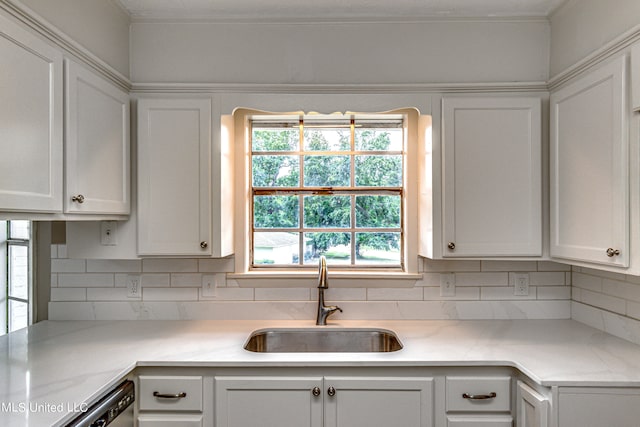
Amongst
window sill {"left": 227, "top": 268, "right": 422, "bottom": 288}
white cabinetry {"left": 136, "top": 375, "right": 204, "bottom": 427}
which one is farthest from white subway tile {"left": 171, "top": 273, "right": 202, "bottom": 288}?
white cabinetry {"left": 136, "top": 375, "right": 204, "bottom": 427}

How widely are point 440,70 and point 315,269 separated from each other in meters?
1.27

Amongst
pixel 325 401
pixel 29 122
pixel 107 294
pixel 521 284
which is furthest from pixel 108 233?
pixel 521 284

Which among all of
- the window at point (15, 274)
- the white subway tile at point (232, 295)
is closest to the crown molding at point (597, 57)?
the white subway tile at point (232, 295)

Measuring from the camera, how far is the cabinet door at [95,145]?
159 cm

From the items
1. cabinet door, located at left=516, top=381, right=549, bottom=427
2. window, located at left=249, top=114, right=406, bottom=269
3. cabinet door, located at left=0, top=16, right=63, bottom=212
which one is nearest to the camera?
cabinet door, located at left=0, top=16, right=63, bottom=212

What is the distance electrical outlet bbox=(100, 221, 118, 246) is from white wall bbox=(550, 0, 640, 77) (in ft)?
7.64

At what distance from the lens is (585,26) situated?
183cm

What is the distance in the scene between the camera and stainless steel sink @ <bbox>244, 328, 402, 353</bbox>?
2146 mm

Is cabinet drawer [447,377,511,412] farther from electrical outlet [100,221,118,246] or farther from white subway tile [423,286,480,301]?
electrical outlet [100,221,118,246]

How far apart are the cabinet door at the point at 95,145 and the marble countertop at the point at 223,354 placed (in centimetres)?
61

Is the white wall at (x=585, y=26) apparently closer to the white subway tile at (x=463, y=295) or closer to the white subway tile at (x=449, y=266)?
the white subway tile at (x=449, y=266)

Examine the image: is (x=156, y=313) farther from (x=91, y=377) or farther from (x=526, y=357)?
(x=526, y=357)

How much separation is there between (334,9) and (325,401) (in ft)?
5.95

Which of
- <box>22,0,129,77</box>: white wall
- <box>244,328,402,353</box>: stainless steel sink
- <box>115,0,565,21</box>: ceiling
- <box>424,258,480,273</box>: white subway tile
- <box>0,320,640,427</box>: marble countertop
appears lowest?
<box>244,328,402,353</box>: stainless steel sink
